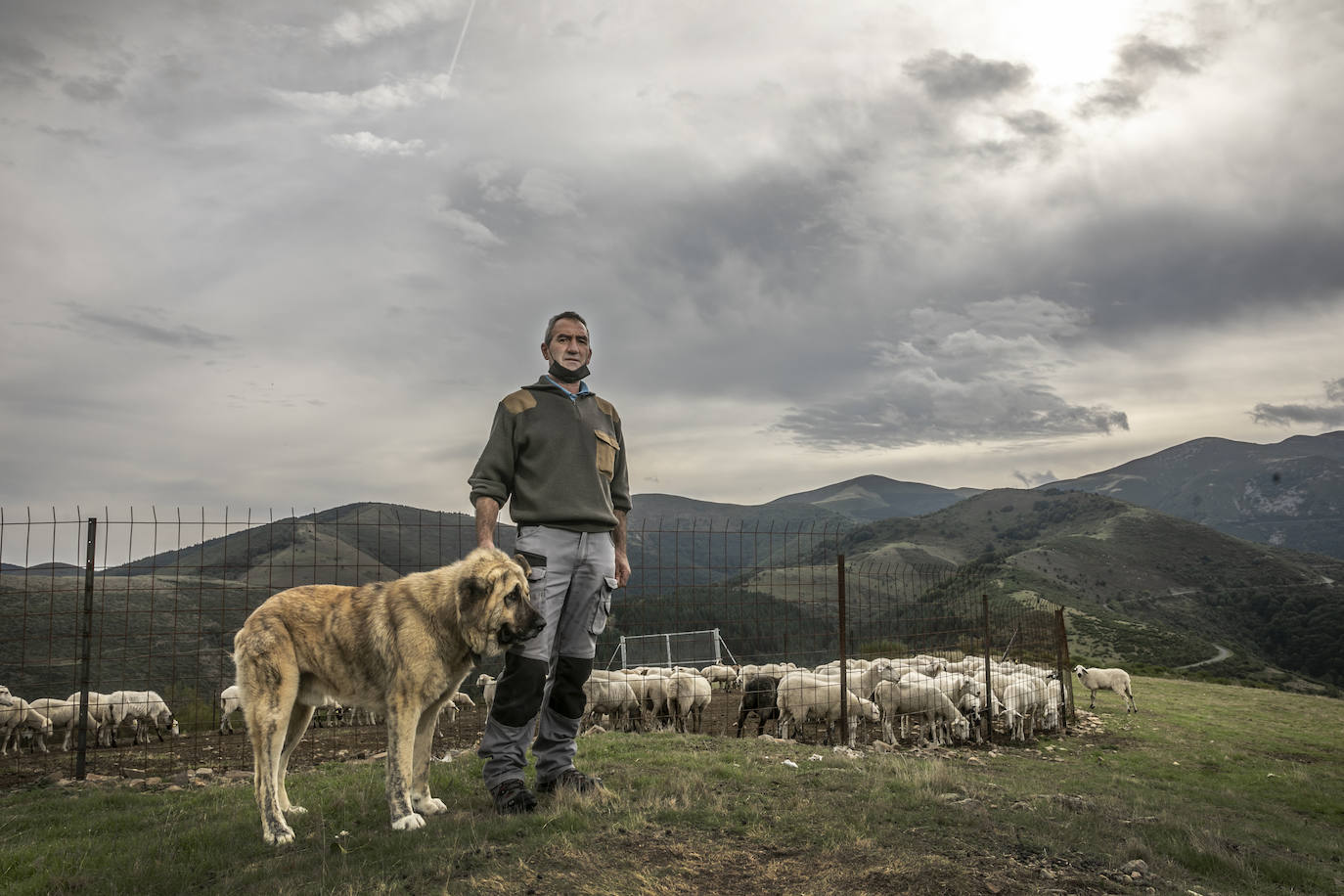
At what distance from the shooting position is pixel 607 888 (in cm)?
378

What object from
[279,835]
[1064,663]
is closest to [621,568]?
[279,835]

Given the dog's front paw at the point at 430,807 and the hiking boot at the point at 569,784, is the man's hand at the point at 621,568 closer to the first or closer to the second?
the hiking boot at the point at 569,784

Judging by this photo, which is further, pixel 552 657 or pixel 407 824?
pixel 552 657

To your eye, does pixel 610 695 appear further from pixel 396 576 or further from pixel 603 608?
pixel 603 608

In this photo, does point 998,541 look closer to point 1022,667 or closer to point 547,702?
point 1022,667

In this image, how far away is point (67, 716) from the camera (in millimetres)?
13047

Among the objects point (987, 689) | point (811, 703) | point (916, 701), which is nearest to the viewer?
A: point (811, 703)

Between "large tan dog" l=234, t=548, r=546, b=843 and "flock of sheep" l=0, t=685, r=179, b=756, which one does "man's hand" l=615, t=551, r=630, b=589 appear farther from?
"flock of sheep" l=0, t=685, r=179, b=756

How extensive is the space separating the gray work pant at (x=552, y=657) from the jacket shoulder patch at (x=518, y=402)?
82 centimetres

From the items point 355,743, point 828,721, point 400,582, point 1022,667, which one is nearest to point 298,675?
point 400,582

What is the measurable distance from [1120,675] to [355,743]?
1888 centimetres

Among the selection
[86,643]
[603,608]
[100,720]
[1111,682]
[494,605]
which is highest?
[494,605]

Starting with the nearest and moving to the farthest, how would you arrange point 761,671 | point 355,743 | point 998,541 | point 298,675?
point 298,675 → point 355,743 → point 761,671 → point 998,541

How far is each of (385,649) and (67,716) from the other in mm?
12413
